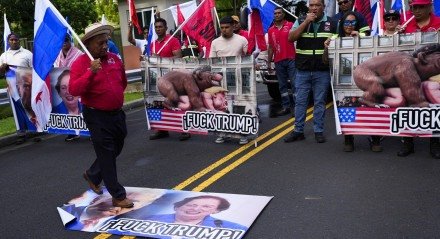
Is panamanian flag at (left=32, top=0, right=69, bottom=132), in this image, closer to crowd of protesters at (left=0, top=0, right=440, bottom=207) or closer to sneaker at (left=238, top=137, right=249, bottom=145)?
crowd of protesters at (left=0, top=0, right=440, bottom=207)

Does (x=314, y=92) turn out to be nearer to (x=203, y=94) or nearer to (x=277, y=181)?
(x=203, y=94)

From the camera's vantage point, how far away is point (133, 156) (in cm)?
670

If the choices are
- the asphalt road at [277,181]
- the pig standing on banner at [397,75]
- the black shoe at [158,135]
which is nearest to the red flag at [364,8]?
the asphalt road at [277,181]

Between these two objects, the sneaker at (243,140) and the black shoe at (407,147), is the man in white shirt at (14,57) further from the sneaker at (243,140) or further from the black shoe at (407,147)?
the black shoe at (407,147)

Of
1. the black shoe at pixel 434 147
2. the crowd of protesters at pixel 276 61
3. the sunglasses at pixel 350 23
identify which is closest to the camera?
the crowd of protesters at pixel 276 61

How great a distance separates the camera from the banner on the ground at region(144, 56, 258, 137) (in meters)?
6.54

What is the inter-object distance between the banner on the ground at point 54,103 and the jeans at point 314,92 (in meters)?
3.41

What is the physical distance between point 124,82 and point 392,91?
3.24 metres

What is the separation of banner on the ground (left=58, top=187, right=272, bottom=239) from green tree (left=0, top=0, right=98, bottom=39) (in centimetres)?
1549

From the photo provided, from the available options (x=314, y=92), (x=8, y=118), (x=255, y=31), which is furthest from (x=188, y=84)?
(x=8, y=118)

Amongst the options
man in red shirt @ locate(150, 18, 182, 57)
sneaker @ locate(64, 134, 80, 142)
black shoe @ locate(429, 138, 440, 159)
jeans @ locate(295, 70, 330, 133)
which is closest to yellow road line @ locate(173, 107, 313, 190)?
jeans @ locate(295, 70, 330, 133)

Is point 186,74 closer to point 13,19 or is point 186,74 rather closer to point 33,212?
point 33,212

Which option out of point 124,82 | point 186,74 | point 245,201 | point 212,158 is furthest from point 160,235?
point 186,74

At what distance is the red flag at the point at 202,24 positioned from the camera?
7.43 meters
